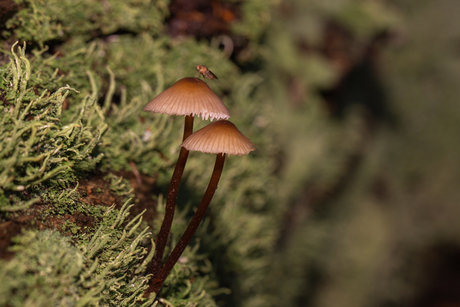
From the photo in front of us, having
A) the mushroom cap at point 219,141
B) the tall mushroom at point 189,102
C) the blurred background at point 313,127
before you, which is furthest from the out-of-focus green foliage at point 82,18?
the mushroom cap at point 219,141

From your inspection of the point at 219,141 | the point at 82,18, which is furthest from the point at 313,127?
the point at 219,141

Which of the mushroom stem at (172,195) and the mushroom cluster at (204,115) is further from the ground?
the mushroom cluster at (204,115)

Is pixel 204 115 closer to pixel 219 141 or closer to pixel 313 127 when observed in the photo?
pixel 219 141

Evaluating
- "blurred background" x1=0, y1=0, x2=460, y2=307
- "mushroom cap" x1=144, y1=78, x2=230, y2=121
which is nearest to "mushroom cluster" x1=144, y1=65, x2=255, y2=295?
"mushroom cap" x1=144, y1=78, x2=230, y2=121

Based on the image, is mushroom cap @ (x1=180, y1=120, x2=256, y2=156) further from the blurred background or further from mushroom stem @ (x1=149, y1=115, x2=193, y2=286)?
the blurred background

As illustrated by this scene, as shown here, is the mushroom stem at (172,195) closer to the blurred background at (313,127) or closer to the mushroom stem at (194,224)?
the mushroom stem at (194,224)

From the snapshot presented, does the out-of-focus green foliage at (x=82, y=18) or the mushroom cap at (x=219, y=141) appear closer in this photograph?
the mushroom cap at (x=219, y=141)
